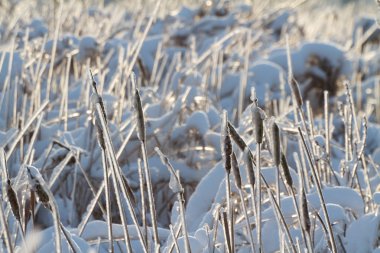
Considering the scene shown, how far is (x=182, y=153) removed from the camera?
229 cm

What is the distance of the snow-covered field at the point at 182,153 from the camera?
1.07 metres

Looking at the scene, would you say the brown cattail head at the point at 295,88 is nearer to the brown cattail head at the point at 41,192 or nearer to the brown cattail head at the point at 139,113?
the brown cattail head at the point at 139,113

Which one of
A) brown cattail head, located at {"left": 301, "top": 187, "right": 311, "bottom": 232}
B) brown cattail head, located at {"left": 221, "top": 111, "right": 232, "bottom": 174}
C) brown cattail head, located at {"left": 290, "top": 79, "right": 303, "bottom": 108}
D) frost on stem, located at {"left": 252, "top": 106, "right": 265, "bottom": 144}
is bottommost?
brown cattail head, located at {"left": 301, "top": 187, "right": 311, "bottom": 232}

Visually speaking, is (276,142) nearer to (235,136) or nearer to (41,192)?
(235,136)

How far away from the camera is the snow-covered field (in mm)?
1074

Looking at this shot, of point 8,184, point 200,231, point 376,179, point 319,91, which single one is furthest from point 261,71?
point 8,184

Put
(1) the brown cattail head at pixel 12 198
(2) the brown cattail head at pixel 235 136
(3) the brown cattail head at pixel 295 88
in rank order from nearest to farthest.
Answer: (1) the brown cattail head at pixel 12 198 → (2) the brown cattail head at pixel 235 136 → (3) the brown cattail head at pixel 295 88

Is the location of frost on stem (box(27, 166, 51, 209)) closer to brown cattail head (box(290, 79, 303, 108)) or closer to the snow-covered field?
the snow-covered field

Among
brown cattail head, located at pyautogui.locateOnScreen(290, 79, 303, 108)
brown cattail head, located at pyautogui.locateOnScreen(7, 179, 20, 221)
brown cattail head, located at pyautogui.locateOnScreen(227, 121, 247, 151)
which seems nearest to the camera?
brown cattail head, located at pyautogui.locateOnScreen(7, 179, 20, 221)

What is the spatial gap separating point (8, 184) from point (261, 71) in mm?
3074

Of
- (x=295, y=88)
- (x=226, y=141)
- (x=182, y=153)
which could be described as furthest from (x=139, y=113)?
(x=182, y=153)

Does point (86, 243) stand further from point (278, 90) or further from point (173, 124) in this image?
point (278, 90)

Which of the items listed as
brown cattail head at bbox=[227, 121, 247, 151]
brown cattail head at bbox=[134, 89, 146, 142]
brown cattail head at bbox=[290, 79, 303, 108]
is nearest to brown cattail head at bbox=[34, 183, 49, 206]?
brown cattail head at bbox=[134, 89, 146, 142]

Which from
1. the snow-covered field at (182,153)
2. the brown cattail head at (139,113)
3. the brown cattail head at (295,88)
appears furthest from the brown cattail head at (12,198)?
the brown cattail head at (295,88)
